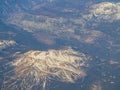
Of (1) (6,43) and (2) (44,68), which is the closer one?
(2) (44,68)

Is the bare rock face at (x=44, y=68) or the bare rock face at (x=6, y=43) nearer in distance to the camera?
the bare rock face at (x=44, y=68)

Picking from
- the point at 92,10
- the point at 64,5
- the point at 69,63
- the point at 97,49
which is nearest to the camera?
the point at 69,63

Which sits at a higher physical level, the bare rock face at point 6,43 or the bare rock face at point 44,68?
the bare rock face at point 6,43

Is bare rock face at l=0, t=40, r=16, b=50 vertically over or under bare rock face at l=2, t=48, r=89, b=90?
over

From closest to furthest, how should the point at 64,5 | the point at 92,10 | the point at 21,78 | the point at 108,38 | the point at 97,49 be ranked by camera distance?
1. the point at 21,78
2. the point at 97,49
3. the point at 108,38
4. the point at 92,10
5. the point at 64,5

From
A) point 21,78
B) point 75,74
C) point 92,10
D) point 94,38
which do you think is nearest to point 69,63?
point 75,74

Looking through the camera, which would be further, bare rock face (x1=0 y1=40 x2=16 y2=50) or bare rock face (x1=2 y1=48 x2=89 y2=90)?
bare rock face (x1=0 y1=40 x2=16 y2=50)

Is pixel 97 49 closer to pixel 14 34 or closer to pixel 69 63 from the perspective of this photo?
pixel 69 63

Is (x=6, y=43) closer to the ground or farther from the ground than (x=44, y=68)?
farther from the ground
